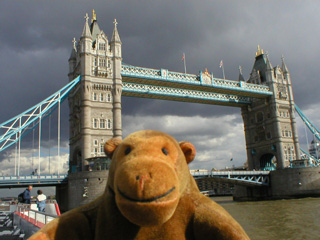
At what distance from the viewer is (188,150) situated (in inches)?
114

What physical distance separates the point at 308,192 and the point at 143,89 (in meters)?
21.5

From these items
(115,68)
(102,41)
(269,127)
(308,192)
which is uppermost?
(102,41)

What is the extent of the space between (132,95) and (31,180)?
14605mm

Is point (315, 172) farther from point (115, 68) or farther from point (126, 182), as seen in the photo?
point (126, 182)

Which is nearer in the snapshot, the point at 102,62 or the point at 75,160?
the point at 102,62

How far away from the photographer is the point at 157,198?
2.14 m

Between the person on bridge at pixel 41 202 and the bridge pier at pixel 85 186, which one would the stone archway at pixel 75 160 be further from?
the person on bridge at pixel 41 202

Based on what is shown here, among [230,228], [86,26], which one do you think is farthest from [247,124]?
[230,228]

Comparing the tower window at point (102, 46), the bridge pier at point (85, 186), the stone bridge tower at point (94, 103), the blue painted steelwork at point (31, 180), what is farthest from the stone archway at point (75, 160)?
the tower window at point (102, 46)

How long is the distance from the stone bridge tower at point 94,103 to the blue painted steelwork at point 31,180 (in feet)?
5.02

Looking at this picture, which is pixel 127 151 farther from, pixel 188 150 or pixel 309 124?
pixel 309 124

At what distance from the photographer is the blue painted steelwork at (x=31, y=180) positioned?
25.0 meters

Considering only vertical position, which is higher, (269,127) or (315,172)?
(269,127)

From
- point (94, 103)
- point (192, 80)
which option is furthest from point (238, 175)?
point (94, 103)
